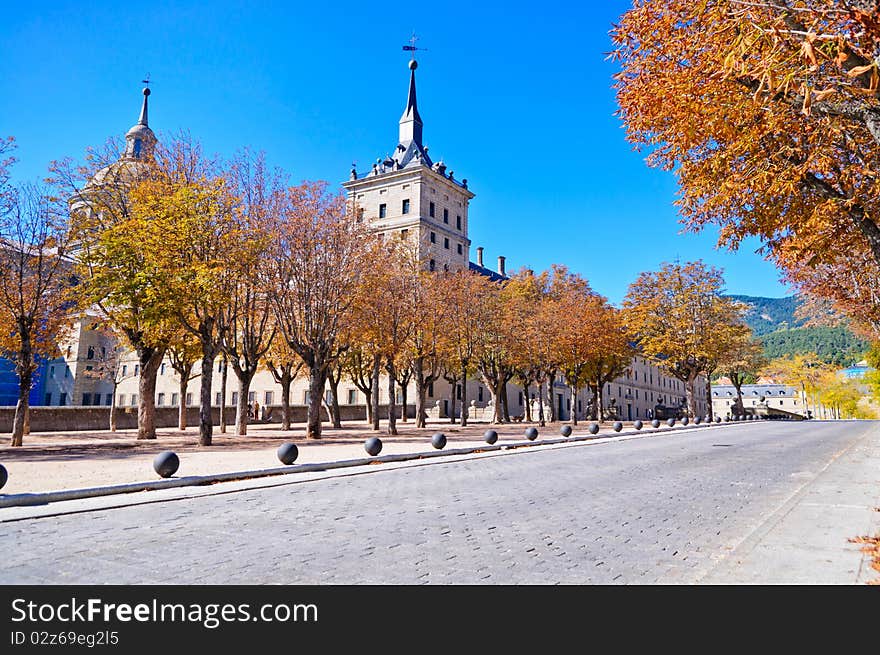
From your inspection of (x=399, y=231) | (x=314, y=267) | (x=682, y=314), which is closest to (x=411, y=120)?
(x=399, y=231)

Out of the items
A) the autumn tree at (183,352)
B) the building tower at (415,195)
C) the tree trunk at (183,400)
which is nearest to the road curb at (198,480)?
the autumn tree at (183,352)

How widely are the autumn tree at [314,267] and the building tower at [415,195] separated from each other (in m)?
39.7

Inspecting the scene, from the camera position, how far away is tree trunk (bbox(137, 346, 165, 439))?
84.3 feet

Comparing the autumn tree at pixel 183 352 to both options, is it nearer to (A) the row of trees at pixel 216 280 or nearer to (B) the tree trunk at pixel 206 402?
(A) the row of trees at pixel 216 280

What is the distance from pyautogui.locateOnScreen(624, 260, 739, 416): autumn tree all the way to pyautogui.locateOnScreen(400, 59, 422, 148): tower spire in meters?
37.5

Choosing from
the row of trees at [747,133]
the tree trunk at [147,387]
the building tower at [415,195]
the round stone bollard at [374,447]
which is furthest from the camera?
the building tower at [415,195]

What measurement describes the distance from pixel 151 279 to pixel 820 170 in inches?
828

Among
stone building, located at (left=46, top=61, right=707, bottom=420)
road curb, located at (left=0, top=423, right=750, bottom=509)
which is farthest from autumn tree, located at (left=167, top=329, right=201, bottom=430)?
stone building, located at (left=46, top=61, right=707, bottom=420)

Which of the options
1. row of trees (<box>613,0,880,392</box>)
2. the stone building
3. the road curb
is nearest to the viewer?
row of trees (<box>613,0,880,392</box>)

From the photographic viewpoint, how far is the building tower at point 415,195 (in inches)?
2736

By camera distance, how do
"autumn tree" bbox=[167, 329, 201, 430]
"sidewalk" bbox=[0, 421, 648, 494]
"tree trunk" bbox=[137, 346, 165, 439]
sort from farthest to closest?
"autumn tree" bbox=[167, 329, 201, 430] < "tree trunk" bbox=[137, 346, 165, 439] < "sidewalk" bbox=[0, 421, 648, 494]

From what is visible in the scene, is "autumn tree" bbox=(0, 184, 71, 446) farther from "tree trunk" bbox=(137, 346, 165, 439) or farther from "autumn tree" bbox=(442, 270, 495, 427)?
"autumn tree" bbox=(442, 270, 495, 427)

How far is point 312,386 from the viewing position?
27.8 m
